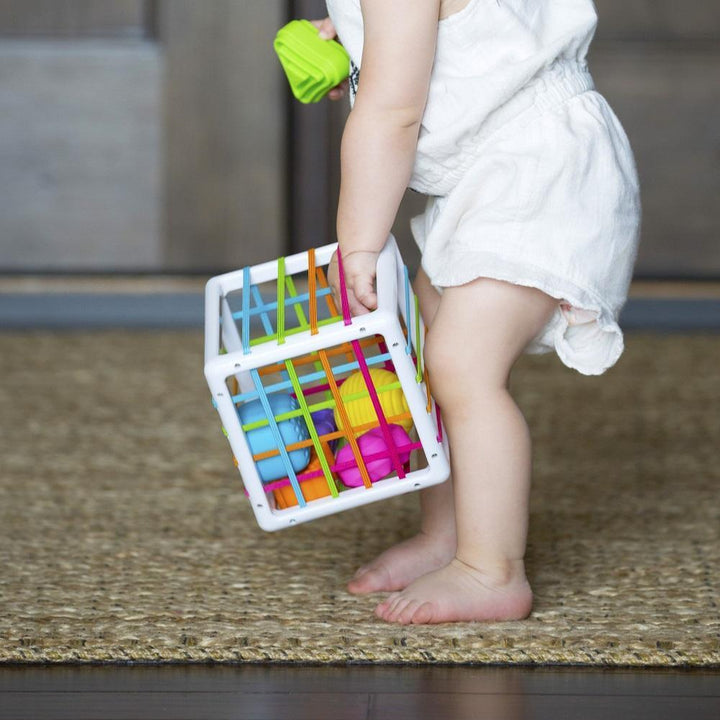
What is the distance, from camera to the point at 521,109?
0.99 meters

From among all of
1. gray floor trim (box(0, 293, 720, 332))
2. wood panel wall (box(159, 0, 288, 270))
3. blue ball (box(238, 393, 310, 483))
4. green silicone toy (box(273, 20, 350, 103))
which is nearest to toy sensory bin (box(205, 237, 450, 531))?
blue ball (box(238, 393, 310, 483))

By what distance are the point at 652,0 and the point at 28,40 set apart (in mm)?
A: 1168

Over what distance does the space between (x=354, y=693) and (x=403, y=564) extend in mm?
261

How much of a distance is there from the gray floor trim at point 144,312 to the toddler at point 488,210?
1.29 meters

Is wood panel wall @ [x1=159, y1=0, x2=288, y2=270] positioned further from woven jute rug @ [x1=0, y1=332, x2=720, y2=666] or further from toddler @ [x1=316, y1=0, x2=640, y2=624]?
toddler @ [x1=316, y1=0, x2=640, y2=624]

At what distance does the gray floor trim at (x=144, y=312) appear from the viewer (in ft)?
7.39

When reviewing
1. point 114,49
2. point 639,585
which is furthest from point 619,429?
point 114,49

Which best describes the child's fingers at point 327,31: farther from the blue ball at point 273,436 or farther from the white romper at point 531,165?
the blue ball at point 273,436

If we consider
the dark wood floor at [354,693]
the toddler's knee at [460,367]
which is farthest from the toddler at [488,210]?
the dark wood floor at [354,693]

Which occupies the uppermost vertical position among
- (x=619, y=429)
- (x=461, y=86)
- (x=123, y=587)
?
(x=461, y=86)

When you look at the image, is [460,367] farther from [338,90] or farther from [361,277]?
[338,90]

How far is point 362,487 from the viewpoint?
0.96 meters

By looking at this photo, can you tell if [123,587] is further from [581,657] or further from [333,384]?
[581,657]

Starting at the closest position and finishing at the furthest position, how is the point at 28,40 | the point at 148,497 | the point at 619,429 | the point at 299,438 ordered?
the point at 299,438, the point at 148,497, the point at 619,429, the point at 28,40
